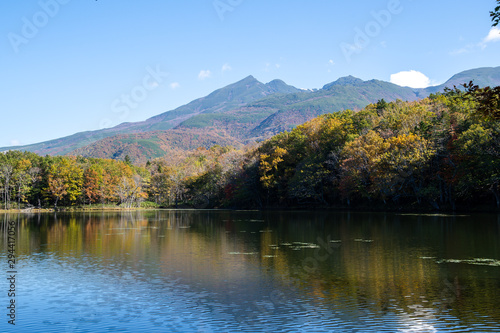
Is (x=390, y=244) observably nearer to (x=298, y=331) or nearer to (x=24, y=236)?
(x=298, y=331)

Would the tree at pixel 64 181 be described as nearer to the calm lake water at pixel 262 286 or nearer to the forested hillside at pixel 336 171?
the forested hillside at pixel 336 171

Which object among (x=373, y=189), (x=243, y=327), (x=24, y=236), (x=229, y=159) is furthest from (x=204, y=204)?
(x=243, y=327)

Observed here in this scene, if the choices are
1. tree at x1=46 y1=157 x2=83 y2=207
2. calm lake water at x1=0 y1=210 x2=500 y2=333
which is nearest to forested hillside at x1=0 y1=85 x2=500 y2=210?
tree at x1=46 y1=157 x2=83 y2=207

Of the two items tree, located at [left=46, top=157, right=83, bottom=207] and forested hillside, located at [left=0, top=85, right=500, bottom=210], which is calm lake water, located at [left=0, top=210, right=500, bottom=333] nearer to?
forested hillside, located at [left=0, top=85, right=500, bottom=210]

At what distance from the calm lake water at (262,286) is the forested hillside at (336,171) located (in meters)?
7.02

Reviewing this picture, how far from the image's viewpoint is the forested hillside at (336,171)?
5753 cm

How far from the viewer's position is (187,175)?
12469cm

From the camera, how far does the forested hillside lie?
57531 mm

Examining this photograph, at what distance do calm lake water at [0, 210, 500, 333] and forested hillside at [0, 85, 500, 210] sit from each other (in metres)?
7.02

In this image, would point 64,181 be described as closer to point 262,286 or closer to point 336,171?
point 336,171

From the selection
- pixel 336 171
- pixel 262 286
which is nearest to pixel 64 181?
pixel 336 171

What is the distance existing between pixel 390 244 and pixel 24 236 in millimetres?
30905

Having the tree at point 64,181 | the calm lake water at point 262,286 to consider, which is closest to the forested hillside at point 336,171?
the tree at point 64,181

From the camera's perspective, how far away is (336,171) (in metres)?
81.5
